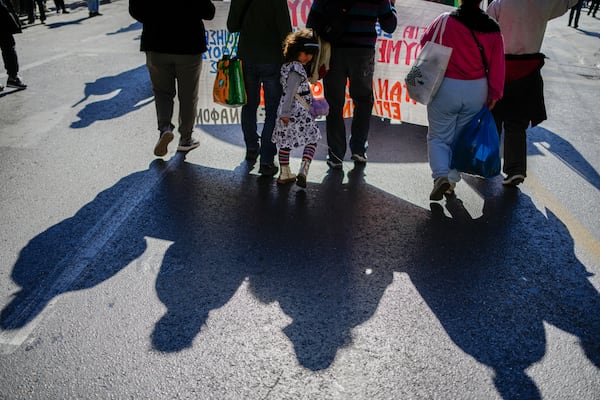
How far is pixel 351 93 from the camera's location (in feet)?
17.6

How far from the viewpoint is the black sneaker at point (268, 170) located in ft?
17.6

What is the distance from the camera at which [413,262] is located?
3.97 metres

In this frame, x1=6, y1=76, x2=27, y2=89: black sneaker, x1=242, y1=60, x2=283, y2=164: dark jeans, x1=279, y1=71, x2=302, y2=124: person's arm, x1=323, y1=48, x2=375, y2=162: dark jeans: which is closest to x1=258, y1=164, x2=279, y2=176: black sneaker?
x1=242, y1=60, x2=283, y2=164: dark jeans

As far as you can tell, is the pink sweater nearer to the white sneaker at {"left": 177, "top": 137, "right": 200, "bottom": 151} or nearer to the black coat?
the black coat

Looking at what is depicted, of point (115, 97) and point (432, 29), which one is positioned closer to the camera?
point (432, 29)

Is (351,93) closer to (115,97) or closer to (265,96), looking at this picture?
(265,96)

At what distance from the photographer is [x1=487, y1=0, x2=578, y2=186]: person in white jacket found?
469 centimetres

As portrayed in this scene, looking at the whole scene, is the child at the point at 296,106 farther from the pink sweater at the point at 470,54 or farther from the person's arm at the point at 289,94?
the pink sweater at the point at 470,54

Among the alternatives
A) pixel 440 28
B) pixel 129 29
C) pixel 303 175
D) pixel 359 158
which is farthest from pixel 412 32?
pixel 129 29

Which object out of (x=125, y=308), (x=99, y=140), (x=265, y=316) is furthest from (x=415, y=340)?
(x=99, y=140)

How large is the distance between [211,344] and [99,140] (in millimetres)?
3819

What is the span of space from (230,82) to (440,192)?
214 cm

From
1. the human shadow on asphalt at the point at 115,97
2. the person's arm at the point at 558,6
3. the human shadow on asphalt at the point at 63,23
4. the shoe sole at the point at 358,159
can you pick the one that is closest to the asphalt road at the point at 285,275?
the shoe sole at the point at 358,159

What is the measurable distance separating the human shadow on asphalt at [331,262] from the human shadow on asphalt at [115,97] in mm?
2168
